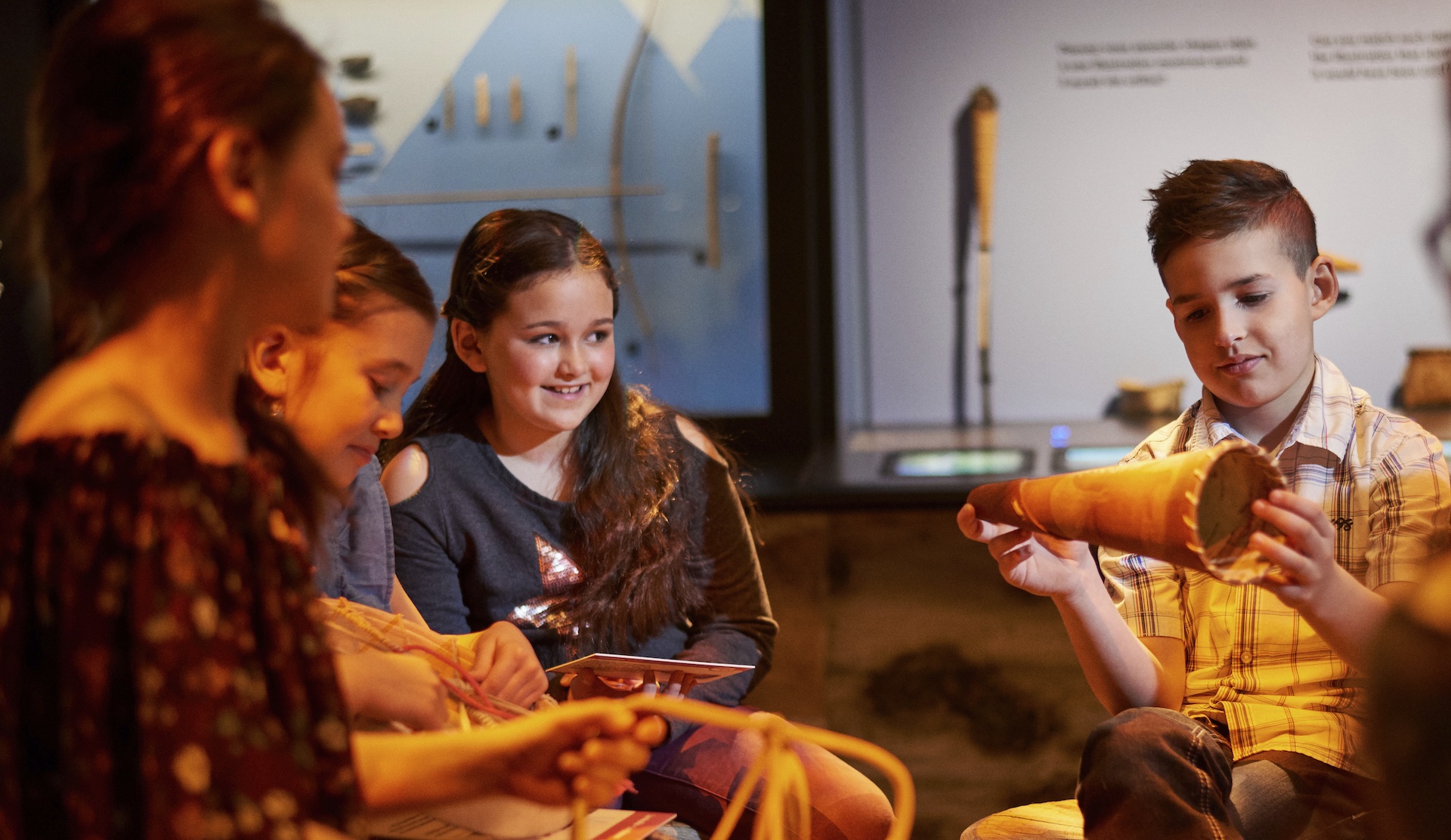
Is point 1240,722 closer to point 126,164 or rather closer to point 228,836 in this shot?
point 228,836

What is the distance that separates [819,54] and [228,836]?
248 centimetres

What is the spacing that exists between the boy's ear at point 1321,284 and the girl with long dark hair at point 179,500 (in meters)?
0.98

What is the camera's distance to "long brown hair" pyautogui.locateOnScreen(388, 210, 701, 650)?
1604 millimetres

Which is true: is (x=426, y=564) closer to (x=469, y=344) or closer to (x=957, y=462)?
(x=469, y=344)

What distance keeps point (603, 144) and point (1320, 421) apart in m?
1.93

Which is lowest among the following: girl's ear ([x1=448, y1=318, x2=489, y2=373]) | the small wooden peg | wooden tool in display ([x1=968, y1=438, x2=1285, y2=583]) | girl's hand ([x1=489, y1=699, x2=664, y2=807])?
girl's hand ([x1=489, y1=699, x2=664, y2=807])

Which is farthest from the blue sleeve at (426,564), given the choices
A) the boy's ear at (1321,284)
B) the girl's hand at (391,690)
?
the boy's ear at (1321,284)

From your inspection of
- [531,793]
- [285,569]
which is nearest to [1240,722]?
[531,793]

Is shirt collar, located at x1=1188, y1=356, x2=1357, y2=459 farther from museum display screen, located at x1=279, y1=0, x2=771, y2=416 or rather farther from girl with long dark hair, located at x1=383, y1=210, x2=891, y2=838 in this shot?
museum display screen, located at x1=279, y1=0, x2=771, y2=416

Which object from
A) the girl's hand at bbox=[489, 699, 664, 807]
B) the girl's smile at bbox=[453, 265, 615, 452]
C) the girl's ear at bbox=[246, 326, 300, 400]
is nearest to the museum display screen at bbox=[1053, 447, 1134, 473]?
the girl's smile at bbox=[453, 265, 615, 452]

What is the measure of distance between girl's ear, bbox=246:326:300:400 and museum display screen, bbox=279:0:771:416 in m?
1.54

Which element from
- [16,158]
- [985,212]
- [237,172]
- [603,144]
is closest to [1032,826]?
[237,172]

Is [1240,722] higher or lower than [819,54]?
lower

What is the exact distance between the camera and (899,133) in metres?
2.96
